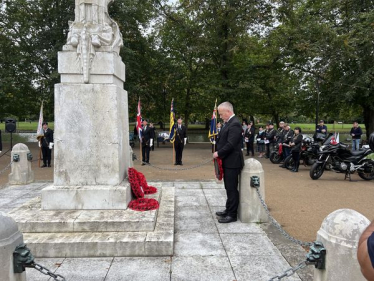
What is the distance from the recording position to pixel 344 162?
32.9ft

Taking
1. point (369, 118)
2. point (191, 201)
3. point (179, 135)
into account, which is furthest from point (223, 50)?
point (191, 201)

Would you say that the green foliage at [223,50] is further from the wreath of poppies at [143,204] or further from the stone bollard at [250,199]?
the wreath of poppies at [143,204]

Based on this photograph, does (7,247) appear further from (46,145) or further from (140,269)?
(46,145)

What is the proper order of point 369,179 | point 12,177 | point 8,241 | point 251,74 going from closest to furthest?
point 8,241 < point 12,177 < point 369,179 < point 251,74

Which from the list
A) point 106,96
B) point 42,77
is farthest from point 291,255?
point 42,77

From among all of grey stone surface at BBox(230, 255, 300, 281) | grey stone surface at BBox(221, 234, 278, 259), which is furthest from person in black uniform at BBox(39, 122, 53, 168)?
grey stone surface at BBox(230, 255, 300, 281)

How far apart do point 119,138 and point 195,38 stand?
16.2 meters

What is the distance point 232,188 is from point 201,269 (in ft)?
6.41

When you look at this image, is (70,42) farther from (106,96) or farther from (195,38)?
(195,38)

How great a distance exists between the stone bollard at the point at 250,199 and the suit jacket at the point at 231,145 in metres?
0.18

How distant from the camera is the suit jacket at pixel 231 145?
16.9 ft

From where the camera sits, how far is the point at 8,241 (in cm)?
236

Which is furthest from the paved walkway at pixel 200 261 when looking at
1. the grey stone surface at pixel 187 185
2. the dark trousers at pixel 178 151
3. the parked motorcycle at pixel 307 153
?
the dark trousers at pixel 178 151

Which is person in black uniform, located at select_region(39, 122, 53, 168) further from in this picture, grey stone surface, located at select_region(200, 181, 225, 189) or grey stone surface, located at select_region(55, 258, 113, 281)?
grey stone surface, located at select_region(55, 258, 113, 281)
